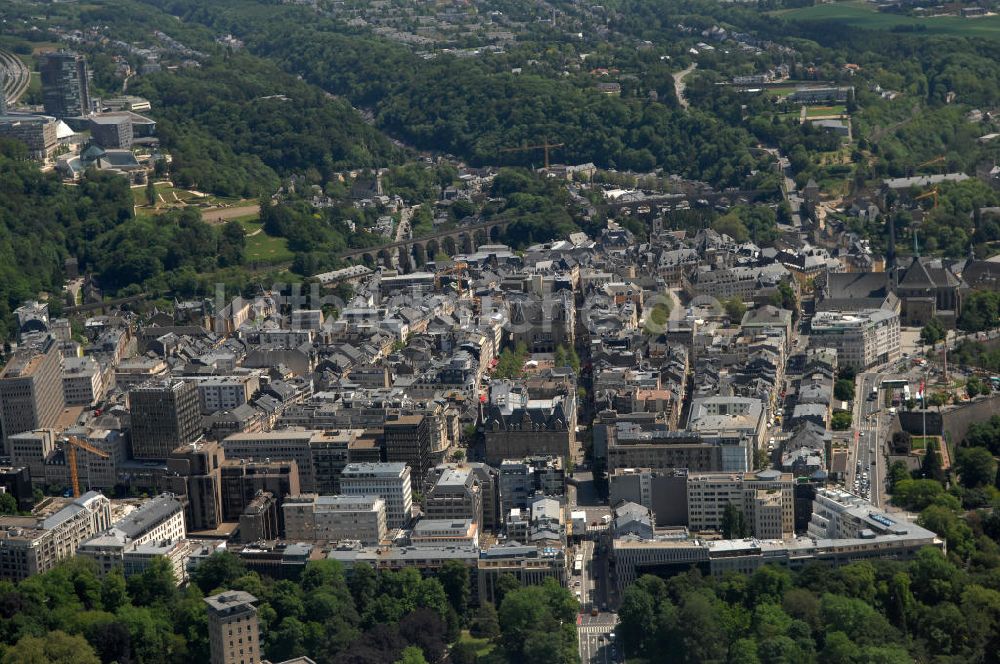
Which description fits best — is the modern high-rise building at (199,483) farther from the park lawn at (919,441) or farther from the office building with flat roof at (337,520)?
the park lawn at (919,441)

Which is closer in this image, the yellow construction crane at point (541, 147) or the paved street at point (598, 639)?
the paved street at point (598, 639)

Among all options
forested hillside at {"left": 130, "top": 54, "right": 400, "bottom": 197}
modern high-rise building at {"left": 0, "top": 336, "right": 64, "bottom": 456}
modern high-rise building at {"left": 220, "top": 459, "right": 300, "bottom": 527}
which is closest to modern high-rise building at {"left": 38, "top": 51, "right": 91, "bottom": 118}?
forested hillside at {"left": 130, "top": 54, "right": 400, "bottom": 197}

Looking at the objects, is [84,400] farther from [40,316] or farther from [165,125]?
[165,125]

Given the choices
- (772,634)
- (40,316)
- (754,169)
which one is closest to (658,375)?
(772,634)

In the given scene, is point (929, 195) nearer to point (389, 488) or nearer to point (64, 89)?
point (389, 488)

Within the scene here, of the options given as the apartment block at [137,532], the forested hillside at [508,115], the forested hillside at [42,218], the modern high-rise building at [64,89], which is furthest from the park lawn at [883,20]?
the apartment block at [137,532]

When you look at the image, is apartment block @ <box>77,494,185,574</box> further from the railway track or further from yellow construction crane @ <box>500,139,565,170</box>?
the railway track
